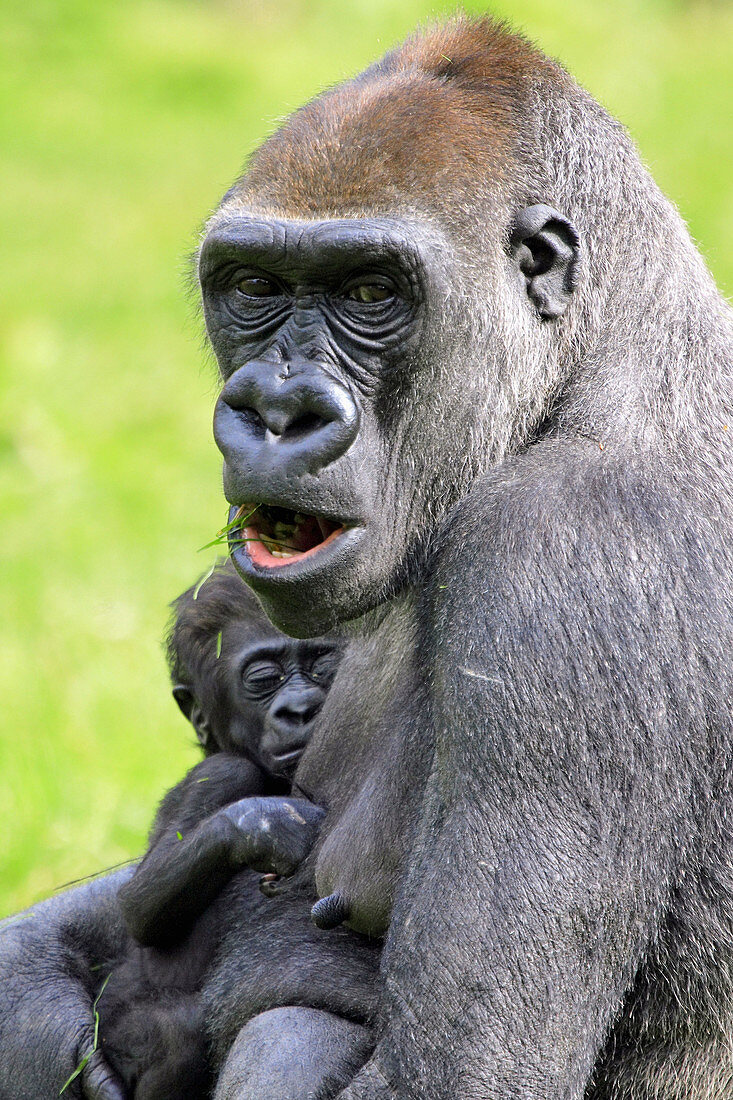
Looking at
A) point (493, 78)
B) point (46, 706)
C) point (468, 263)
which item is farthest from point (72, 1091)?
point (46, 706)

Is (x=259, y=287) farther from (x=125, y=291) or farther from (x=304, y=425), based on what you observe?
(x=125, y=291)

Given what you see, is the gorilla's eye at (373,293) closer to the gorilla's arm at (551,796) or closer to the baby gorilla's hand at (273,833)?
the gorilla's arm at (551,796)

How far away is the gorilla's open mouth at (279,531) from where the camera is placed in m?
3.63

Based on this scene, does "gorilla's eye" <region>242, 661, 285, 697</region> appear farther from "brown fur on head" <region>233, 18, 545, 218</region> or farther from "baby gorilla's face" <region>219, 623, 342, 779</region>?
"brown fur on head" <region>233, 18, 545, 218</region>

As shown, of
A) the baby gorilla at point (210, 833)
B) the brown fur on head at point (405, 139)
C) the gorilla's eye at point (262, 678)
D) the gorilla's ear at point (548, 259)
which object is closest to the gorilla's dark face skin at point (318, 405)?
the brown fur on head at point (405, 139)

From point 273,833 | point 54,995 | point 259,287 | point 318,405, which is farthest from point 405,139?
point 54,995

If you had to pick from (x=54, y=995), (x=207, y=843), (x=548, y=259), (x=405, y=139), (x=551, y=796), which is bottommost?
(x=54, y=995)

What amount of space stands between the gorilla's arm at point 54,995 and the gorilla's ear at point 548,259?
245cm

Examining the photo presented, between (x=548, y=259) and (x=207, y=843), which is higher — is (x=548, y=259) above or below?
above

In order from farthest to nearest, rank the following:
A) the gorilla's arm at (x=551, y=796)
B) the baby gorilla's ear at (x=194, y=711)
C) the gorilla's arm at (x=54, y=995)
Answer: the baby gorilla's ear at (x=194, y=711)
the gorilla's arm at (x=54, y=995)
the gorilla's arm at (x=551, y=796)

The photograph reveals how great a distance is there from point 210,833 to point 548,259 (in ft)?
5.83

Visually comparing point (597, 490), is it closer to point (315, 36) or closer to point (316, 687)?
point (316, 687)

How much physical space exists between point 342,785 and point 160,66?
A: 20099 mm

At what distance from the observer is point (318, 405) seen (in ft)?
11.3
